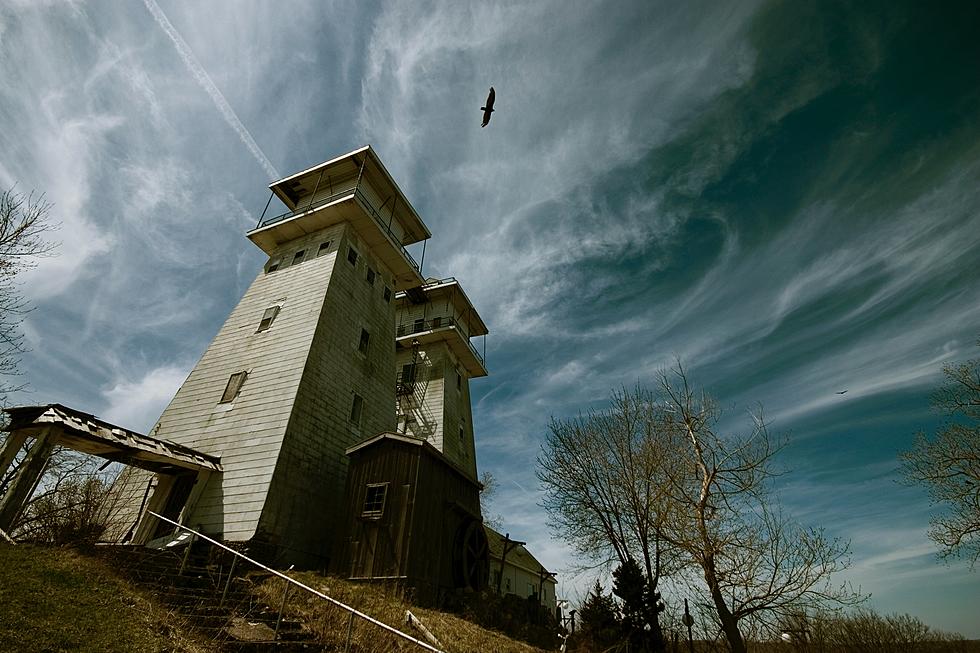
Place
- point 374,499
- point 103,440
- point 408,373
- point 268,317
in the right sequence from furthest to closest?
point 408,373
point 268,317
point 374,499
point 103,440

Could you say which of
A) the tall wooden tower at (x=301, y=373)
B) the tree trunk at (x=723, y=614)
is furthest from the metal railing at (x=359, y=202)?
the tree trunk at (x=723, y=614)

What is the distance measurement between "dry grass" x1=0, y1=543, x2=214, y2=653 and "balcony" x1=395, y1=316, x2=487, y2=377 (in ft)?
73.9

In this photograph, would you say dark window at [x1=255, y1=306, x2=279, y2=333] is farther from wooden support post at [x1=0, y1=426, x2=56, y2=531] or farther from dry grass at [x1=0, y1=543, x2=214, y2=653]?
dry grass at [x1=0, y1=543, x2=214, y2=653]

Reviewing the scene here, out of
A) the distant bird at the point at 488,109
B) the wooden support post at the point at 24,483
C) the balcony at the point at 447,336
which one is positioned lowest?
the wooden support post at the point at 24,483

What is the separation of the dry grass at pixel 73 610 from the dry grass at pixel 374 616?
2.58 meters

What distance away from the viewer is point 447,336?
101ft

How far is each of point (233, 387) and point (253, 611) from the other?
32.9 feet

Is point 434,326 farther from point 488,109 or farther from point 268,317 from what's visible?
point 488,109

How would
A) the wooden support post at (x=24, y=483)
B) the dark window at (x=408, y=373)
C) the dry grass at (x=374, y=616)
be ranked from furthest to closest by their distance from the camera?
the dark window at (x=408, y=373), the wooden support post at (x=24, y=483), the dry grass at (x=374, y=616)

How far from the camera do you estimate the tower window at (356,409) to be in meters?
18.7

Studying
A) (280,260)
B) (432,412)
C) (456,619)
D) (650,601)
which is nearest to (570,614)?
(650,601)

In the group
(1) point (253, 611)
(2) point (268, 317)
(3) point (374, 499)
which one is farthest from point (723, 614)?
(2) point (268, 317)

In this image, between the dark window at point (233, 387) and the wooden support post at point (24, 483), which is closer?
the wooden support post at point (24, 483)

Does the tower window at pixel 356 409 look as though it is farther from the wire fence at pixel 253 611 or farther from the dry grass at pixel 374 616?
the wire fence at pixel 253 611
